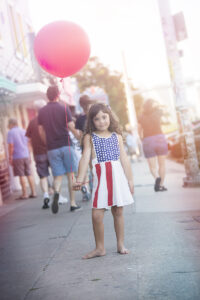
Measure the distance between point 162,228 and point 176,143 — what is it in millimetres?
14227

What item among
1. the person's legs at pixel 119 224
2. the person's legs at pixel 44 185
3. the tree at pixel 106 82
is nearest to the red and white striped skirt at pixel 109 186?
the person's legs at pixel 119 224

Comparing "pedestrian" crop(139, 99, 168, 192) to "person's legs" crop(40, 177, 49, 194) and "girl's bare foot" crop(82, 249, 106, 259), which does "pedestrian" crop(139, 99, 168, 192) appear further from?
"girl's bare foot" crop(82, 249, 106, 259)

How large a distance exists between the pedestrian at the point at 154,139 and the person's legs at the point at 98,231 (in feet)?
14.2

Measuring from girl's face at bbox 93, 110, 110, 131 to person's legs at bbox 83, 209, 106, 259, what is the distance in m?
0.76

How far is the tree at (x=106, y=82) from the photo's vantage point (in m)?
48.8

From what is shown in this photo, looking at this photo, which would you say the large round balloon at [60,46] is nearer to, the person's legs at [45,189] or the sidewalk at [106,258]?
the sidewalk at [106,258]

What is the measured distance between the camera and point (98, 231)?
4.18 meters

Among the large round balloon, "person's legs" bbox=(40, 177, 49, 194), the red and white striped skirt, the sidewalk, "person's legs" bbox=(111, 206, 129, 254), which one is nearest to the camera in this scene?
the sidewalk

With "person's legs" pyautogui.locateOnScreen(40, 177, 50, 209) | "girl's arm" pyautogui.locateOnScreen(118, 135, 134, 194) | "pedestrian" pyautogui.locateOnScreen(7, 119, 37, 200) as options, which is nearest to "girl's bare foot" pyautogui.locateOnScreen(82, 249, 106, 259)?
"girl's arm" pyautogui.locateOnScreen(118, 135, 134, 194)

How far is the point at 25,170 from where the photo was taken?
10.0 meters

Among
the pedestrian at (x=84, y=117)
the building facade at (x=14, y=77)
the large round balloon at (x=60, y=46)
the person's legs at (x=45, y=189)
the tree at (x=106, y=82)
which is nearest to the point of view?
the large round balloon at (x=60, y=46)

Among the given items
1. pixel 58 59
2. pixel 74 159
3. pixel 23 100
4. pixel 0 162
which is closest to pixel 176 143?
pixel 23 100

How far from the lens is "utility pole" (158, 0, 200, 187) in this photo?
8.48 metres

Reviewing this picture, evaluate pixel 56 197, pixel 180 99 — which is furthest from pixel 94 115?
pixel 180 99
